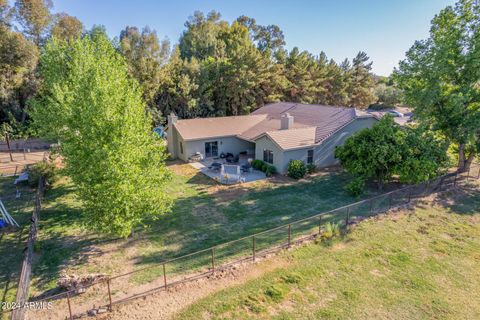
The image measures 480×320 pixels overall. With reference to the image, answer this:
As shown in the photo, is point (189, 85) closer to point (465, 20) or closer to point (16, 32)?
point (16, 32)

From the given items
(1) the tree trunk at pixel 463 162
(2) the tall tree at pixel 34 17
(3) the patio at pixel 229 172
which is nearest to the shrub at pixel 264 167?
(3) the patio at pixel 229 172

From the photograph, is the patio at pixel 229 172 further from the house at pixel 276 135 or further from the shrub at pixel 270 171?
the house at pixel 276 135

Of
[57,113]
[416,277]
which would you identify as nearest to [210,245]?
[416,277]

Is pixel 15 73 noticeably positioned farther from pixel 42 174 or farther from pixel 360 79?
pixel 360 79

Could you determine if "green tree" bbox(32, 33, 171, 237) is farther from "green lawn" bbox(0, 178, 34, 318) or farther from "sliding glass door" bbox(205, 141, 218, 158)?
"sliding glass door" bbox(205, 141, 218, 158)

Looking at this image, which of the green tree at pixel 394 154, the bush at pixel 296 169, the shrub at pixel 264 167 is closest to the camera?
the green tree at pixel 394 154

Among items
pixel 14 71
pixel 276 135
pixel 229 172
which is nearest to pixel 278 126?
pixel 276 135

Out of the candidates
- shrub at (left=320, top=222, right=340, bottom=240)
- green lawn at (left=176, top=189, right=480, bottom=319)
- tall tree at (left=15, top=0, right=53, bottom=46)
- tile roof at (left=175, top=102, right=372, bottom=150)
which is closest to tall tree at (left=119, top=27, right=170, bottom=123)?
tall tree at (left=15, top=0, right=53, bottom=46)
